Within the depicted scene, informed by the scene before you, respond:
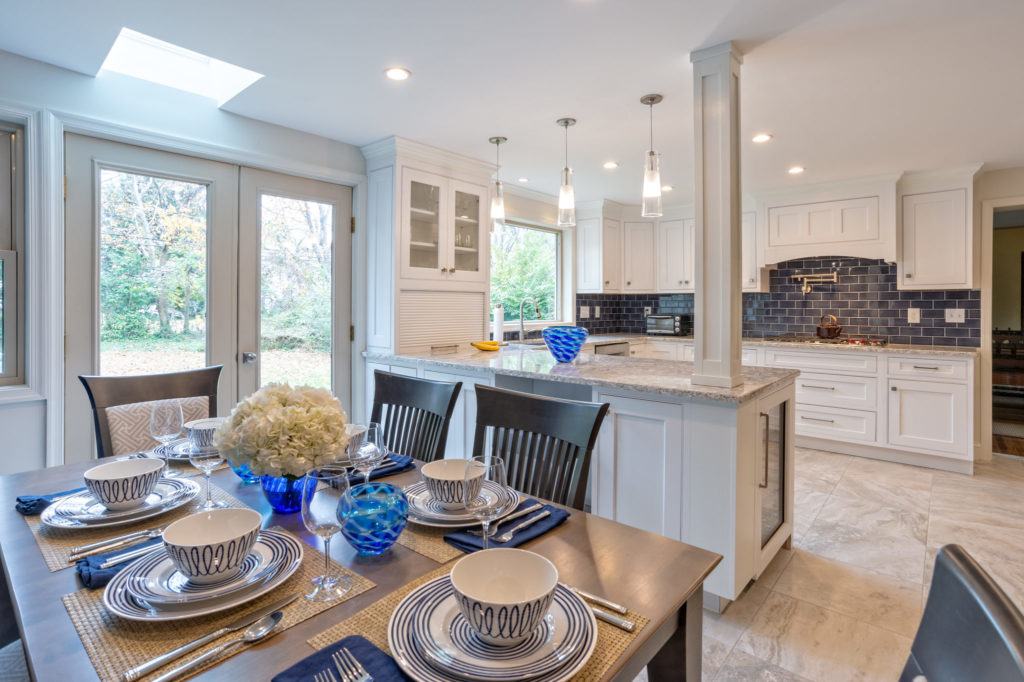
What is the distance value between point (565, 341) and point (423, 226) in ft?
4.37

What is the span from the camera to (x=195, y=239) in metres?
2.82

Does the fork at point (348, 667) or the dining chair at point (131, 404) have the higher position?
the dining chair at point (131, 404)

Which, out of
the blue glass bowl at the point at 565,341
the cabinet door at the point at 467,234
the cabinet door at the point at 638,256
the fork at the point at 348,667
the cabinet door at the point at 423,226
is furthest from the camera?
the cabinet door at the point at 638,256

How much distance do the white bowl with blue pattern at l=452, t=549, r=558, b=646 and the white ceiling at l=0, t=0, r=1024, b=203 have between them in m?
1.85

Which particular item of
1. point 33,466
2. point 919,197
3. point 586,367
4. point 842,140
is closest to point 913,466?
point 919,197

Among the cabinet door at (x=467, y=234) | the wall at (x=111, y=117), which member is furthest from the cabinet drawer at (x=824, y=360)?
the wall at (x=111, y=117)

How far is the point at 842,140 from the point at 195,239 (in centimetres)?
389

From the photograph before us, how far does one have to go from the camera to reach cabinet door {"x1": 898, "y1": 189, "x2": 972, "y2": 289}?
401 cm

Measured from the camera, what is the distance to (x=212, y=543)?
0.89 metres

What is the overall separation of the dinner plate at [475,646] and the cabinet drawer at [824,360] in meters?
3.90

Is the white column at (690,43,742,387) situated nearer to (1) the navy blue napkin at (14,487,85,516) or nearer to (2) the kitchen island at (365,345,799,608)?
(2) the kitchen island at (365,345,799,608)

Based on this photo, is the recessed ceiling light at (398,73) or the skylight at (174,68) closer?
the recessed ceiling light at (398,73)

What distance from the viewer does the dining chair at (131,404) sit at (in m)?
1.75

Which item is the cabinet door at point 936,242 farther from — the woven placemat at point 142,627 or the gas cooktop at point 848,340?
the woven placemat at point 142,627
